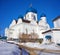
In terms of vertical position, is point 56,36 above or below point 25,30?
below

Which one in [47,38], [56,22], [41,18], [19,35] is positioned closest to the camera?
[47,38]

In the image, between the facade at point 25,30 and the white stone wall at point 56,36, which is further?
the facade at point 25,30

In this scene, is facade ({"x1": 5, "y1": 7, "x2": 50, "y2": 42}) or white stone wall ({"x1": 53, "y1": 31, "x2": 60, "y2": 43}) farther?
facade ({"x1": 5, "y1": 7, "x2": 50, "y2": 42})

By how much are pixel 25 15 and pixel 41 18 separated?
6204mm

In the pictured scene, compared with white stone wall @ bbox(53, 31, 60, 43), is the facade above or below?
above

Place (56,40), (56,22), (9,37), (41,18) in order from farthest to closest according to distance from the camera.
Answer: (41,18) < (9,37) < (56,22) < (56,40)

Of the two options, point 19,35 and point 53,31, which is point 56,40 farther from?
point 19,35

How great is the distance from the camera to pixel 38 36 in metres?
30.9

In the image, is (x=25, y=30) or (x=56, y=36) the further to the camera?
(x=25, y=30)

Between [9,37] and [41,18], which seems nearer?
[9,37]

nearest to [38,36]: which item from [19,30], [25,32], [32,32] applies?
[32,32]

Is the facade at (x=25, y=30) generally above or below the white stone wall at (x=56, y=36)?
above

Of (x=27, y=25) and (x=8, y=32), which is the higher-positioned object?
(x=27, y=25)

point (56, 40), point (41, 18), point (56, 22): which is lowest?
point (56, 40)
